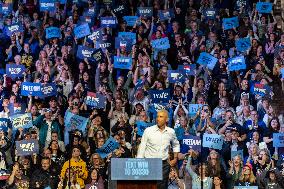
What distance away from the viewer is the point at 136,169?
552 inches

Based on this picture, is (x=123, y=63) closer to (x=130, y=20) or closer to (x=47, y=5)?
(x=130, y=20)

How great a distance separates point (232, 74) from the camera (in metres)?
20.5

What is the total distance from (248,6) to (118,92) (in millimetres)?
4369

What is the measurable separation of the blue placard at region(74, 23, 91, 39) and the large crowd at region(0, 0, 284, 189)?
14 centimetres

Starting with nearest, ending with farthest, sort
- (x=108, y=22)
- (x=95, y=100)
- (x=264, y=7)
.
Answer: (x=95, y=100)
(x=108, y=22)
(x=264, y=7)

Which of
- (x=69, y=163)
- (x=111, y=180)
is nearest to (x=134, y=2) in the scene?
(x=69, y=163)

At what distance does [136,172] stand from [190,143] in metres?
4.63

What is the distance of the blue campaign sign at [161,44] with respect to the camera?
69.4 feet

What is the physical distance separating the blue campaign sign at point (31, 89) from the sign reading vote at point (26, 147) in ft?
5.58

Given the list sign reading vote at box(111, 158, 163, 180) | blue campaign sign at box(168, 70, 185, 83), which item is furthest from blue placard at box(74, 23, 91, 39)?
sign reading vote at box(111, 158, 163, 180)

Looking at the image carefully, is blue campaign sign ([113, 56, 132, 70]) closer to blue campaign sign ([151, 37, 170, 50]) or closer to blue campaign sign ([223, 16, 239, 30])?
blue campaign sign ([151, 37, 170, 50])

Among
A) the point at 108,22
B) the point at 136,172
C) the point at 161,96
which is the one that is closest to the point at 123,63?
the point at 161,96

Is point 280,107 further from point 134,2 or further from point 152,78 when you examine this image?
point 134,2

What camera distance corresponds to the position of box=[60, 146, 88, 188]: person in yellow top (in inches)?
706
